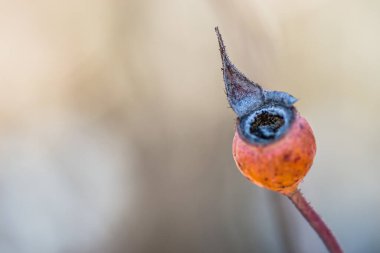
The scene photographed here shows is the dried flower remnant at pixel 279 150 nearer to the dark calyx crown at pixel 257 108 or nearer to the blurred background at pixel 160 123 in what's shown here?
the dark calyx crown at pixel 257 108

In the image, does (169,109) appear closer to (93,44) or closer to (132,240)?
(93,44)

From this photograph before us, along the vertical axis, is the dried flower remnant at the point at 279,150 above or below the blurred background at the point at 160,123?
below

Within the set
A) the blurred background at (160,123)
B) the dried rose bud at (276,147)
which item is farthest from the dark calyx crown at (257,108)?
the blurred background at (160,123)

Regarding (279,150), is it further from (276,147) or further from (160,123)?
(160,123)

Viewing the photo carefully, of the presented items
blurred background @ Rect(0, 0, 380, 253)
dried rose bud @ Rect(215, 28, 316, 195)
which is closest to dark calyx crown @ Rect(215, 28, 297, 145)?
dried rose bud @ Rect(215, 28, 316, 195)

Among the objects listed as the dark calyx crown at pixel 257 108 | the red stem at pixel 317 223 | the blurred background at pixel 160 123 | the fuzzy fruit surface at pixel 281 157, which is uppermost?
the blurred background at pixel 160 123

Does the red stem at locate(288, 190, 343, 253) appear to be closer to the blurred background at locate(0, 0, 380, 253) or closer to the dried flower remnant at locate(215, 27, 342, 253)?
the dried flower remnant at locate(215, 27, 342, 253)

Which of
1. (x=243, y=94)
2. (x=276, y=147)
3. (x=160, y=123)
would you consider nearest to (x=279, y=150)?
Answer: (x=276, y=147)
